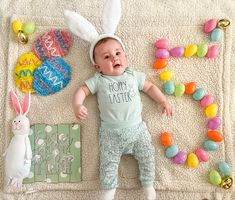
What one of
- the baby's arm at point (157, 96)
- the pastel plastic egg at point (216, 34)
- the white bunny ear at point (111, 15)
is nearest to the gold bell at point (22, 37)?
the white bunny ear at point (111, 15)

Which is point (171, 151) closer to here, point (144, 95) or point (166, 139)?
point (166, 139)

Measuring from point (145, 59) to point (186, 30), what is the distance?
183 millimetres

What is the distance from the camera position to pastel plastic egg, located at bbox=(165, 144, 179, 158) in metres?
1.19

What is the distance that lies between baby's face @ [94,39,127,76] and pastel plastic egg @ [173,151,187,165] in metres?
0.33

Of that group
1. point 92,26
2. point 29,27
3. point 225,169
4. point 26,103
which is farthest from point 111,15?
point 225,169

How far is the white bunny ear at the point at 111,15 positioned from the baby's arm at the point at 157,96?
218 millimetres

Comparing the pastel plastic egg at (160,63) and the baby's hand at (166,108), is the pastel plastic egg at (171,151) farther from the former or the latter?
the pastel plastic egg at (160,63)

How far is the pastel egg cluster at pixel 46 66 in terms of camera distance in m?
1.23

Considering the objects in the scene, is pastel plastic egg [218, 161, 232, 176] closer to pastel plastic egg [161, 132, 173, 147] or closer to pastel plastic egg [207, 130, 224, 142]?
pastel plastic egg [207, 130, 224, 142]

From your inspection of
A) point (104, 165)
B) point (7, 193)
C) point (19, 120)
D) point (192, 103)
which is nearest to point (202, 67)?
point (192, 103)

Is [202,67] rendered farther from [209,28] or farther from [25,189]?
[25,189]

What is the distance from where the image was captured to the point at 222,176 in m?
1.19

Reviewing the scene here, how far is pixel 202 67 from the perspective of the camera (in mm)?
1259

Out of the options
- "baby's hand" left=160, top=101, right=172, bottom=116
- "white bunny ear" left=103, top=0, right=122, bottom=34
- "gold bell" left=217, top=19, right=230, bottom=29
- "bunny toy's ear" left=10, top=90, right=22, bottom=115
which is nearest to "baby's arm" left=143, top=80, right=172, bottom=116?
"baby's hand" left=160, top=101, right=172, bottom=116
